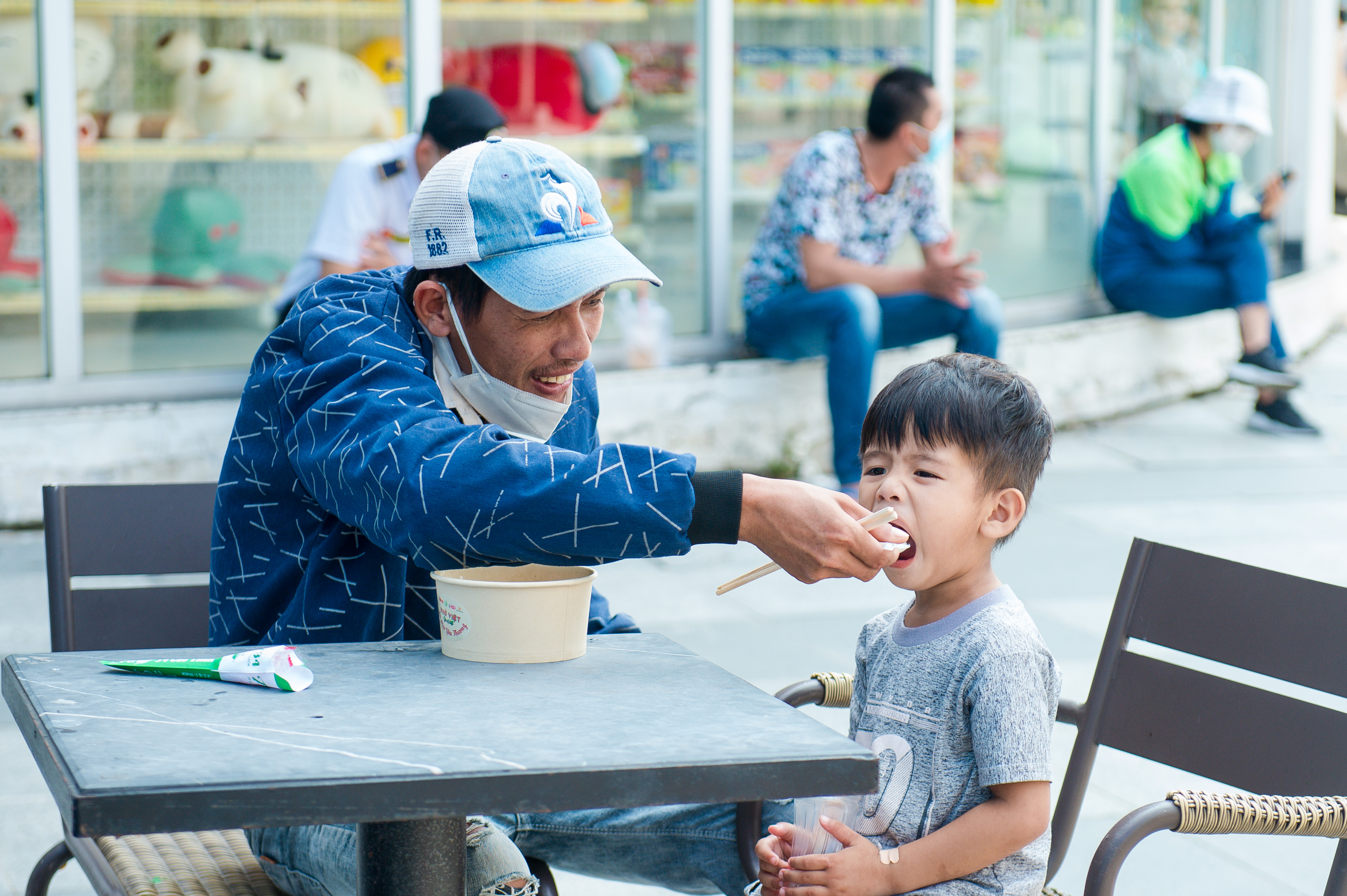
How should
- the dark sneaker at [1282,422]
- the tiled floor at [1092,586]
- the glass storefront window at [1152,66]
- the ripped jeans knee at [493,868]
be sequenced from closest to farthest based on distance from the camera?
the ripped jeans knee at [493,868] < the tiled floor at [1092,586] < the dark sneaker at [1282,422] < the glass storefront window at [1152,66]

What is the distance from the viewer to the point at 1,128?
5.06m

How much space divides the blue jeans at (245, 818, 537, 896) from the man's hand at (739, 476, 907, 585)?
0.47 m

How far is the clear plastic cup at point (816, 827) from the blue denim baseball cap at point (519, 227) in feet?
2.16

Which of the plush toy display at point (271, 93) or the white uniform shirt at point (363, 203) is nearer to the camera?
the white uniform shirt at point (363, 203)

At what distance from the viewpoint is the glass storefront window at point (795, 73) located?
21.5 ft

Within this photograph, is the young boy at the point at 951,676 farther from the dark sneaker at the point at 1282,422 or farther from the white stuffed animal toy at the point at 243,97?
the dark sneaker at the point at 1282,422

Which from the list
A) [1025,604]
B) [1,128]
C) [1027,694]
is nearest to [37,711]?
[1027,694]

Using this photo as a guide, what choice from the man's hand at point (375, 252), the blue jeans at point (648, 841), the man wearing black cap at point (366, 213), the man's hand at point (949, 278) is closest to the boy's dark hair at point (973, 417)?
the blue jeans at point (648, 841)

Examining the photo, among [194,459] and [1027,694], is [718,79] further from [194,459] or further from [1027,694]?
[1027,694]

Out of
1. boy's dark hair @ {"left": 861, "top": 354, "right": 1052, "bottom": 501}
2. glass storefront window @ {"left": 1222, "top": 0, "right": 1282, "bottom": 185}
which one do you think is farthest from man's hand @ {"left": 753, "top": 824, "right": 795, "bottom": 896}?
glass storefront window @ {"left": 1222, "top": 0, "right": 1282, "bottom": 185}

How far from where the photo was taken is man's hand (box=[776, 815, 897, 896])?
1.67 metres

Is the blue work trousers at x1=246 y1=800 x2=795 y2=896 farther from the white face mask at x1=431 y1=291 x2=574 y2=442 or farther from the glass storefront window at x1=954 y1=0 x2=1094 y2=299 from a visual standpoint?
the glass storefront window at x1=954 y1=0 x2=1094 y2=299

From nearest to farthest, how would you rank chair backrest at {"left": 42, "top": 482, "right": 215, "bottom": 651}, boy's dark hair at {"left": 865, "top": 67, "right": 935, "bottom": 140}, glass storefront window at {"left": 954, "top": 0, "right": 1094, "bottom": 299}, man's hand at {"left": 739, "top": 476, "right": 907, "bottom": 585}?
man's hand at {"left": 739, "top": 476, "right": 907, "bottom": 585} < chair backrest at {"left": 42, "top": 482, "right": 215, "bottom": 651} < boy's dark hair at {"left": 865, "top": 67, "right": 935, "bottom": 140} < glass storefront window at {"left": 954, "top": 0, "right": 1094, "bottom": 299}

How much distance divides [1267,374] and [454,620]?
628 centimetres
